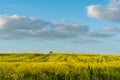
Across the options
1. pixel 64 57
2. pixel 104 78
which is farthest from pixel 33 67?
pixel 64 57

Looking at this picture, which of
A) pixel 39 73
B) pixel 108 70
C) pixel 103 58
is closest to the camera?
pixel 39 73

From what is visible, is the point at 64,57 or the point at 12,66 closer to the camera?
the point at 12,66

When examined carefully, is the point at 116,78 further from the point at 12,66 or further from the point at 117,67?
the point at 12,66

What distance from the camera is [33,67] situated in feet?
73.0

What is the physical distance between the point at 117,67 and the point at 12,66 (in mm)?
7008

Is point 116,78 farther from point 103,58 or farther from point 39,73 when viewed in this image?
point 103,58

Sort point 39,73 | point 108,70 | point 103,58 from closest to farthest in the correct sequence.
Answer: point 39,73 < point 108,70 < point 103,58

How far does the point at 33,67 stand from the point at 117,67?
Answer: 19.0 feet

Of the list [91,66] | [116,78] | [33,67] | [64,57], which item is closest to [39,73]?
[33,67]

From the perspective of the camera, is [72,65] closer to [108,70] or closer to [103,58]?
[108,70]

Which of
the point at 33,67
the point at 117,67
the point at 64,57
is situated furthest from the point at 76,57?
the point at 33,67

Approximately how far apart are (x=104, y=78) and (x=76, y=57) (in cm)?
1110

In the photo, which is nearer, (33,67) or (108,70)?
(33,67)

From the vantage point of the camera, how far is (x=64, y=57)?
110ft
